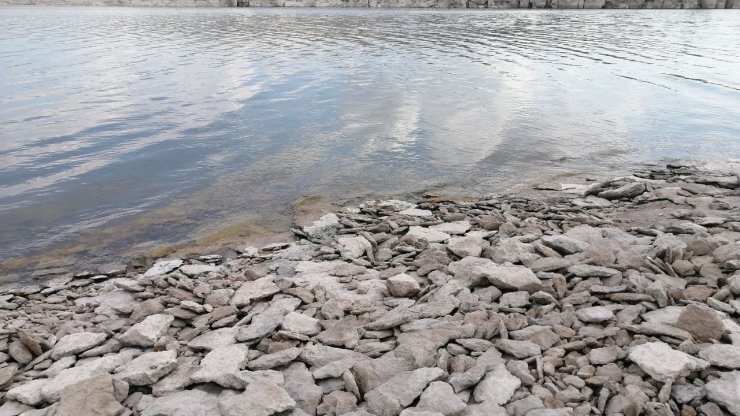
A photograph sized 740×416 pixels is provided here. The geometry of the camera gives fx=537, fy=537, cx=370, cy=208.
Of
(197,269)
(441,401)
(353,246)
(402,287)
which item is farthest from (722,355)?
(197,269)

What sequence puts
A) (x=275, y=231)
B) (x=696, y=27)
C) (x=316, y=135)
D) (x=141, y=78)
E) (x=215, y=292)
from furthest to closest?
(x=696, y=27) → (x=141, y=78) → (x=316, y=135) → (x=275, y=231) → (x=215, y=292)

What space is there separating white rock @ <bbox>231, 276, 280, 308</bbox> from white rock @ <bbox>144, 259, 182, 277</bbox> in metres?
1.70

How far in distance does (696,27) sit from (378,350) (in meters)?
66.9

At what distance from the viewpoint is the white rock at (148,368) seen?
543 centimetres

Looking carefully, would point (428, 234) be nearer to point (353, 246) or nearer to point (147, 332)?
point (353, 246)

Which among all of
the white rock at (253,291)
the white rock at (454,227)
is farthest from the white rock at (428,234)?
the white rock at (253,291)

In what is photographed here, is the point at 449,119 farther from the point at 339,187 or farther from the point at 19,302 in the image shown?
the point at 19,302

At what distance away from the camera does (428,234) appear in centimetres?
959

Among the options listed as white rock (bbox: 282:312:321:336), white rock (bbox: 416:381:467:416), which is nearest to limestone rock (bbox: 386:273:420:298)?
white rock (bbox: 282:312:321:336)

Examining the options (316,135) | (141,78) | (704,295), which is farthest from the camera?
(141,78)

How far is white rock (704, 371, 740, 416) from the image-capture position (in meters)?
4.51

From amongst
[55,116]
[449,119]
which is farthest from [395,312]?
[55,116]

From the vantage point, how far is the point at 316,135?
17.1 metres

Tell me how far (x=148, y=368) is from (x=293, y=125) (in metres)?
13.3
